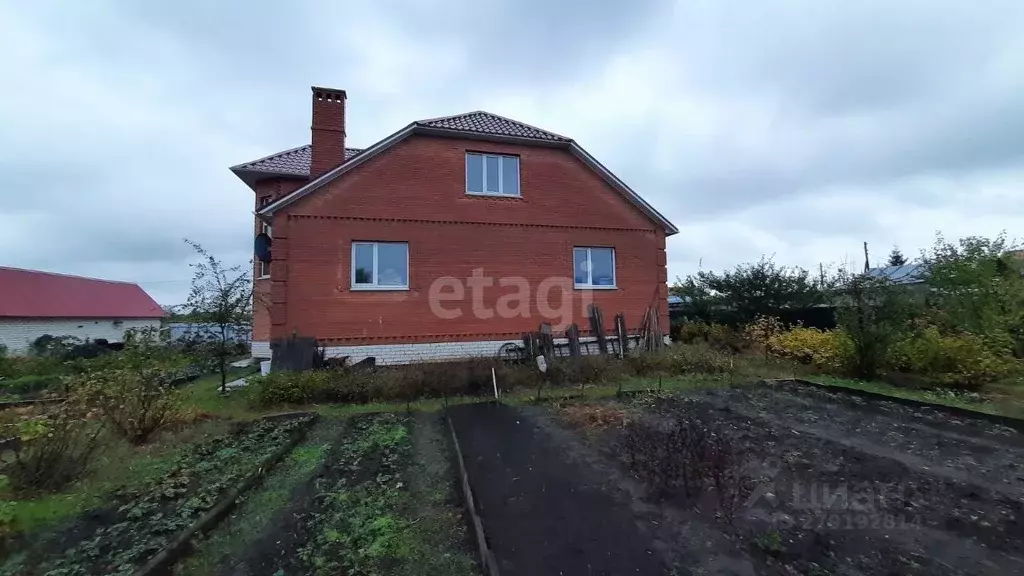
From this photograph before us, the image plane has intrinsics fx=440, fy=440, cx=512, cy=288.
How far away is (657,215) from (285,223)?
10721 millimetres

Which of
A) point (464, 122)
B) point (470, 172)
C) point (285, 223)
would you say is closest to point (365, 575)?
point (285, 223)

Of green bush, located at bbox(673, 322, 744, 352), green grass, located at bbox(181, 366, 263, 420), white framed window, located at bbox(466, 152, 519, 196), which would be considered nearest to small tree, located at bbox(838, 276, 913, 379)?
green bush, located at bbox(673, 322, 744, 352)

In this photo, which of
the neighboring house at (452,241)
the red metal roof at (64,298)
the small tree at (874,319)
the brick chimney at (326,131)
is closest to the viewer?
the small tree at (874,319)

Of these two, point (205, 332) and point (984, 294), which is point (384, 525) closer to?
point (205, 332)

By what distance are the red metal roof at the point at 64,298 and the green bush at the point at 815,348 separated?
33975 mm

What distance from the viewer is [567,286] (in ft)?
42.4

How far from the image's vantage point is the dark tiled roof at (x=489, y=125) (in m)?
12.4

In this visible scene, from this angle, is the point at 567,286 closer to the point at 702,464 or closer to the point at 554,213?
the point at 554,213

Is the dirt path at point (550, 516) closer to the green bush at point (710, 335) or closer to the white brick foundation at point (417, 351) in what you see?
the white brick foundation at point (417, 351)

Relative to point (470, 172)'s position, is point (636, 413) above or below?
below

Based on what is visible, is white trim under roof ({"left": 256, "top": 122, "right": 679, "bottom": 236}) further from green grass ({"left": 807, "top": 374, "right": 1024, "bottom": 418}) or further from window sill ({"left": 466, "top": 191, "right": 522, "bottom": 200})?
green grass ({"left": 807, "top": 374, "right": 1024, "bottom": 418})

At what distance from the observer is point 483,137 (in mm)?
12555

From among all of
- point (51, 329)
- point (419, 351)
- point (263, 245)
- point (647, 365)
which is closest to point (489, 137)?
point (419, 351)

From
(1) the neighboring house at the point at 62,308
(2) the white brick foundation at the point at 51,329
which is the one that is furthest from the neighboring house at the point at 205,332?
(2) the white brick foundation at the point at 51,329
